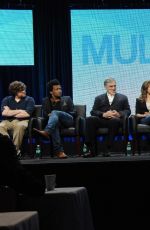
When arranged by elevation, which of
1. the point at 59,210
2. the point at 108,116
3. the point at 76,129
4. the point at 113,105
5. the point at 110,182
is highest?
the point at 113,105

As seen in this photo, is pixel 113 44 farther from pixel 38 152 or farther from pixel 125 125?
pixel 38 152

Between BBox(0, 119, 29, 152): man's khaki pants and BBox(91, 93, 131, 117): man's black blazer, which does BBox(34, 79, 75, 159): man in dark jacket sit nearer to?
BBox(0, 119, 29, 152): man's khaki pants

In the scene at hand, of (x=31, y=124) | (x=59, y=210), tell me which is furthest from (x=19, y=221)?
(x=31, y=124)

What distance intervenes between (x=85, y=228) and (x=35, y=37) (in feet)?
18.0

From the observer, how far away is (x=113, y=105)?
23.2 ft

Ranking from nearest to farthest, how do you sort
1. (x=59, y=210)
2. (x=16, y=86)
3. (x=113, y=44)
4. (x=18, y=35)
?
(x=59, y=210) → (x=16, y=86) → (x=18, y=35) → (x=113, y=44)

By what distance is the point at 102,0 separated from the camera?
8273 mm

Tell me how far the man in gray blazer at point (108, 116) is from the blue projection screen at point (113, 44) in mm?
1091

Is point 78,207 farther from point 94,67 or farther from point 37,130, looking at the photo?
point 94,67

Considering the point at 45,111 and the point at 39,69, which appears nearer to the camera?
the point at 45,111

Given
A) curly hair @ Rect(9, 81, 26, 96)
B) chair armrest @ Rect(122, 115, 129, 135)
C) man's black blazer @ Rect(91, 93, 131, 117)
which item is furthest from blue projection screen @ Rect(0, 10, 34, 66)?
chair armrest @ Rect(122, 115, 129, 135)

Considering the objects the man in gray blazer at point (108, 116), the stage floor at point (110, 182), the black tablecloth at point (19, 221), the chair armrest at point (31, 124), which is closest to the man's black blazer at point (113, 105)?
the man in gray blazer at point (108, 116)

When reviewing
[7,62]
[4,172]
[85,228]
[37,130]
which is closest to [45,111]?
[37,130]

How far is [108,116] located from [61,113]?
23.2 inches
